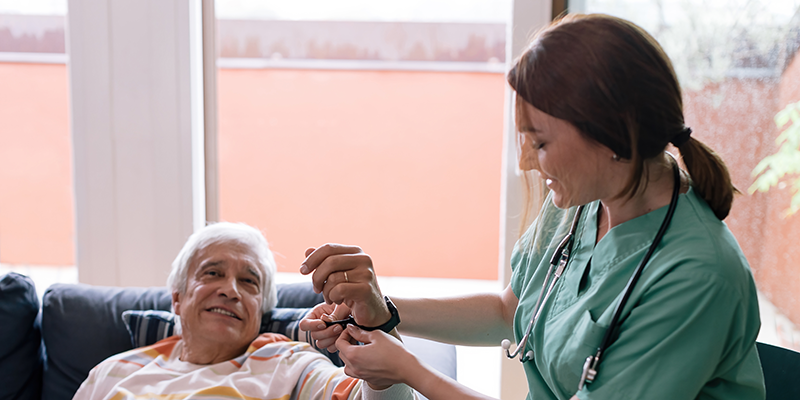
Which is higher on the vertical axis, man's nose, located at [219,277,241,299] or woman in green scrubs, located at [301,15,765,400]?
woman in green scrubs, located at [301,15,765,400]

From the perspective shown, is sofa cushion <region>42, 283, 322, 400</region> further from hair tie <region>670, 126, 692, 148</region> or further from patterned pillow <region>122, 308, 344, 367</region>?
hair tie <region>670, 126, 692, 148</region>

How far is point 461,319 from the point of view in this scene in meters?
1.40

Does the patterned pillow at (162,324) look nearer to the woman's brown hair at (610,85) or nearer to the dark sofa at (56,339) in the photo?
the dark sofa at (56,339)

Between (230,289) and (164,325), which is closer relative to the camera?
(230,289)

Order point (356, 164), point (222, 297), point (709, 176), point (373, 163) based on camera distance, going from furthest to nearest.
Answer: point (373, 163) < point (356, 164) < point (222, 297) < point (709, 176)

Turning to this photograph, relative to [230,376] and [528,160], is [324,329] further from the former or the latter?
[528,160]

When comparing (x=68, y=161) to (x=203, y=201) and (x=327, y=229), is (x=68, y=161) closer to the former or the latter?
(x=203, y=201)

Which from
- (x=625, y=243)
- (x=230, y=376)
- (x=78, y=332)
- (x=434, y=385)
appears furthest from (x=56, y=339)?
(x=625, y=243)

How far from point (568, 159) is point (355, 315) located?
0.57 meters

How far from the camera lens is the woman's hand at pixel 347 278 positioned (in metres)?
1.17

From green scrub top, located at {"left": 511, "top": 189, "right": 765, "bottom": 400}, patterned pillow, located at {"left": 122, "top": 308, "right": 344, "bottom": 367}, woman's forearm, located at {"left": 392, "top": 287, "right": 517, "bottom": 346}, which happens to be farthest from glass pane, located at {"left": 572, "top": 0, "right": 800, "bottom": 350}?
patterned pillow, located at {"left": 122, "top": 308, "right": 344, "bottom": 367}

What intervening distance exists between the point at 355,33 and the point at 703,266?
2493 mm

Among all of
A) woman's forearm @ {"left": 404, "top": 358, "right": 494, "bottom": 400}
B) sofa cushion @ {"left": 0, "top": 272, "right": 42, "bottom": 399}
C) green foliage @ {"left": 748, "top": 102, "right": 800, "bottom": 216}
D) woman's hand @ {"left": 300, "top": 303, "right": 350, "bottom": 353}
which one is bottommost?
sofa cushion @ {"left": 0, "top": 272, "right": 42, "bottom": 399}

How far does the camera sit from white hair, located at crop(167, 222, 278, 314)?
1752 mm
